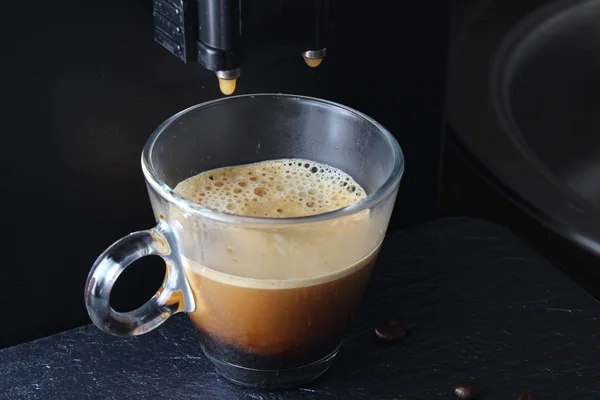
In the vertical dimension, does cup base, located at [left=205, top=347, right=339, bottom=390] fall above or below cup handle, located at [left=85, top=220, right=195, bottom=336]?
below

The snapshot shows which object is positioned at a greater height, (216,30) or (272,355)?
(216,30)

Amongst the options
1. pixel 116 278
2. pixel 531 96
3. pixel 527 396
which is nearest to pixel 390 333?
pixel 527 396

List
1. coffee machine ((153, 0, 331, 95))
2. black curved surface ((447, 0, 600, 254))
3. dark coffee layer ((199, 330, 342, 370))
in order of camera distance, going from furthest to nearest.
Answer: black curved surface ((447, 0, 600, 254))
dark coffee layer ((199, 330, 342, 370))
coffee machine ((153, 0, 331, 95))

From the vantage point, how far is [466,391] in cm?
67

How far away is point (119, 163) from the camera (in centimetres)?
69

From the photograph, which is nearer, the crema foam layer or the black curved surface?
the crema foam layer

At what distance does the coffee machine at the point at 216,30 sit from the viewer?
21.7 inches

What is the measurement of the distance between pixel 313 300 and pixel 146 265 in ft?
0.58

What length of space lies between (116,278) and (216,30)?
0.63 feet

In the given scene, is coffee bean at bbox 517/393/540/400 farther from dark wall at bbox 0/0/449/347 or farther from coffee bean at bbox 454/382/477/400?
dark wall at bbox 0/0/449/347

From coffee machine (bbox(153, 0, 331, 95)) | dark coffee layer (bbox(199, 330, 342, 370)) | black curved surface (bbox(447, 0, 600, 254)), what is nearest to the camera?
coffee machine (bbox(153, 0, 331, 95))

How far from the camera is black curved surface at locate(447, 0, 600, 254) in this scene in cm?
92

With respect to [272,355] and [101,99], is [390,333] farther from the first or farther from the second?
[101,99]

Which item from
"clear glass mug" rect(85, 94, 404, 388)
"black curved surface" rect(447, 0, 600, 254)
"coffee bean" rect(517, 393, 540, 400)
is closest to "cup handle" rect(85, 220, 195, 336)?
"clear glass mug" rect(85, 94, 404, 388)
